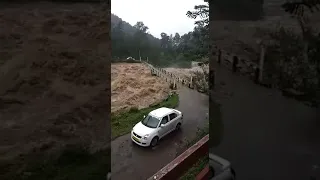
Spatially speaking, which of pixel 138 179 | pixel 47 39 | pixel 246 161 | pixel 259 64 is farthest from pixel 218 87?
pixel 138 179

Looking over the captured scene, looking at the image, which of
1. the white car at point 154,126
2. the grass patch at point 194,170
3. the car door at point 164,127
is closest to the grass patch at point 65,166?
the grass patch at point 194,170

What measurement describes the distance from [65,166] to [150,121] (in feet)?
3.85

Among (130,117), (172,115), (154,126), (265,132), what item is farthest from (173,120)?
(265,132)

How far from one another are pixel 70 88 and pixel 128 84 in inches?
50.0

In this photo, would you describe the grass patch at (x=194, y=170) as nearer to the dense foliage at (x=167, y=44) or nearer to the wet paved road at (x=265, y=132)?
the wet paved road at (x=265, y=132)

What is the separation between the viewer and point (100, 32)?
95 centimetres

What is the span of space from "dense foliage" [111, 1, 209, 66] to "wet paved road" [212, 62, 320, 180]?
2.50 ft

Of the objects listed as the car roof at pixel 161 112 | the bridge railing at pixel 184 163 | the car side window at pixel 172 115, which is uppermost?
the car roof at pixel 161 112

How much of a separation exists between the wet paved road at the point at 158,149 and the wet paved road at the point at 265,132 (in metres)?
0.67

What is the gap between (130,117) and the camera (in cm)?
204

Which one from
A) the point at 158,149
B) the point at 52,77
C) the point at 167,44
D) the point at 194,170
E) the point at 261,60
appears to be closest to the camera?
the point at 52,77

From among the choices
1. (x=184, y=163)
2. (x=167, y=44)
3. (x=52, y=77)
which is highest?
(x=167, y=44)

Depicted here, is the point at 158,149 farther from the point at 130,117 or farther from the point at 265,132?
the point at 265,132

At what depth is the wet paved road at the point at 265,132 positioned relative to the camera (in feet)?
3.33
